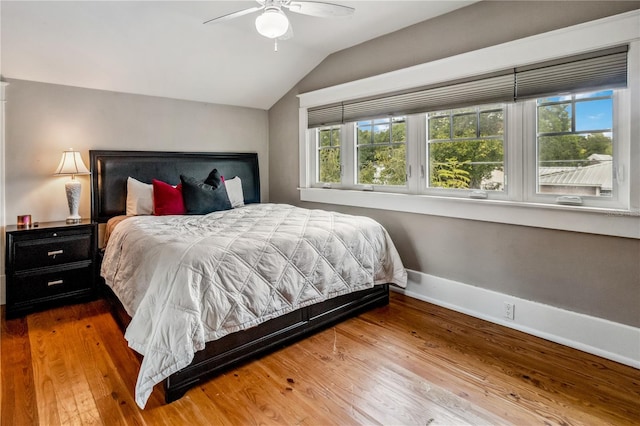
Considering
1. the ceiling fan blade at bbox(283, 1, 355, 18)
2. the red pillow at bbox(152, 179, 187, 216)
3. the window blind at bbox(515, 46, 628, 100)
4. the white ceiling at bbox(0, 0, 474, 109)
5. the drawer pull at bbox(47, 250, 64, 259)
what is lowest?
the drawer pull at bbox(47, 250, 64, 259)

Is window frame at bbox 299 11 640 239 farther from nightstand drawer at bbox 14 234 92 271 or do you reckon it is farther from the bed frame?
nightstand drawer at bbox 14 234 92 271

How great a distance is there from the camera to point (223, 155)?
4527 mm

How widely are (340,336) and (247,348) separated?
709 mm

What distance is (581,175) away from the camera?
2441 mm

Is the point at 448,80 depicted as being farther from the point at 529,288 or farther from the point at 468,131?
the point at 529,288

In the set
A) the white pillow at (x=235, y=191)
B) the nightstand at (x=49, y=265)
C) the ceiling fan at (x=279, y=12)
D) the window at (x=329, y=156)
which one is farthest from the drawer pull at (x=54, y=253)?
the window at (x=329, y=156)

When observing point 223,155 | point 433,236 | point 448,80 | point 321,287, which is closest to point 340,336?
point 321,287

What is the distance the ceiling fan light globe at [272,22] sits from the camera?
201 centimetres

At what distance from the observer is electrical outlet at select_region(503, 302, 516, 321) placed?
8.98 ft

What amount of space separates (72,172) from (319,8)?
259 centimetres

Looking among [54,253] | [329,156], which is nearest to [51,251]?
[54,253]

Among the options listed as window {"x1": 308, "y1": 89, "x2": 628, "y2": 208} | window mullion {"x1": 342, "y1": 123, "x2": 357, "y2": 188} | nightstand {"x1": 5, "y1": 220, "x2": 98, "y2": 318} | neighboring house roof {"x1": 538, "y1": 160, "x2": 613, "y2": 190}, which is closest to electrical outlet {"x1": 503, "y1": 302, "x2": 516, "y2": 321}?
window {"x1": 308, "y1": 89, "x2": 628, "y2": 208}

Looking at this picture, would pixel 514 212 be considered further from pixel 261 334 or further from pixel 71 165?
pixel 71 165

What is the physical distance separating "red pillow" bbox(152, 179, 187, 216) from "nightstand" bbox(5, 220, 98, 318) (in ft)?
1.83
